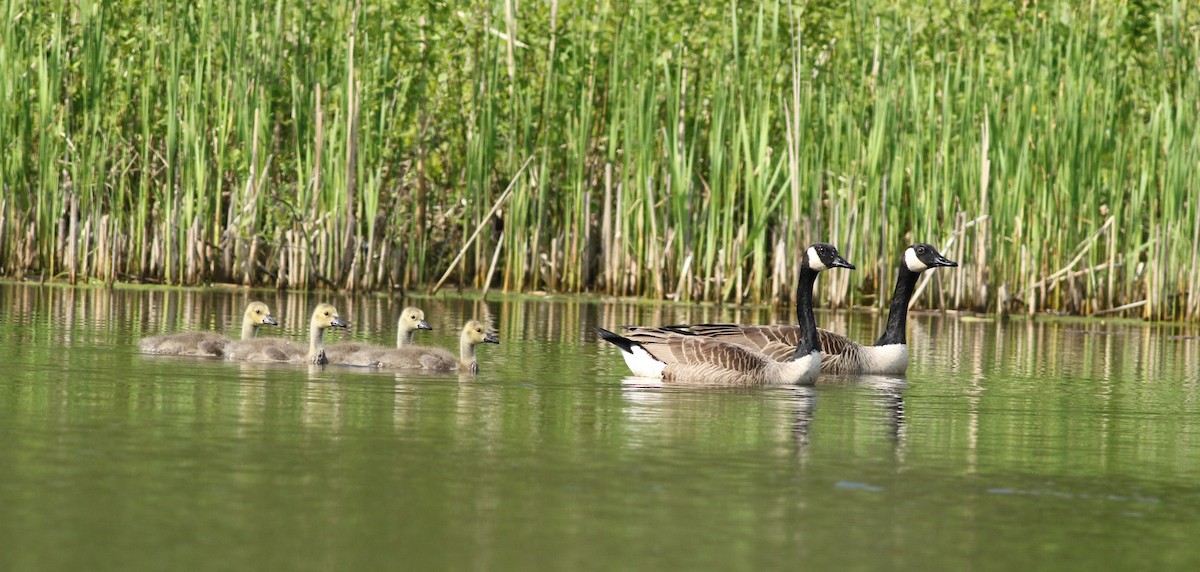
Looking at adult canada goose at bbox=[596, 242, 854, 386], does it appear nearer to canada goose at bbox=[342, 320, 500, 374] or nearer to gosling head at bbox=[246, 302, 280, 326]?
canada goose at bbox=[342, 320, 500, 374]

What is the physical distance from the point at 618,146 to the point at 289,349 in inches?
359

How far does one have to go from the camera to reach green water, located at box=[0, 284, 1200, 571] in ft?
23.5

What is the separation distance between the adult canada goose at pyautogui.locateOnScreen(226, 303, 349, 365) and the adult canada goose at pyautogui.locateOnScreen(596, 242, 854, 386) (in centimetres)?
209

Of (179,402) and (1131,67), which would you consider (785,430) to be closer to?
(179,402)

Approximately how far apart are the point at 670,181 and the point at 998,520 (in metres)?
13.8

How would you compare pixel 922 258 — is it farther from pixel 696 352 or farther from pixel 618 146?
pixel 618 146

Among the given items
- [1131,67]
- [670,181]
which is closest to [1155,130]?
[1131,67]

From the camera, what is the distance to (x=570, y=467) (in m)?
9.08

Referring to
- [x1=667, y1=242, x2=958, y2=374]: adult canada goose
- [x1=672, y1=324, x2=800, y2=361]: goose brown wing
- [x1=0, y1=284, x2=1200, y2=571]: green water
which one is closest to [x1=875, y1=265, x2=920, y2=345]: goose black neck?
[x1=667, y1=242, x2=958, y2=374]: adult canada goose

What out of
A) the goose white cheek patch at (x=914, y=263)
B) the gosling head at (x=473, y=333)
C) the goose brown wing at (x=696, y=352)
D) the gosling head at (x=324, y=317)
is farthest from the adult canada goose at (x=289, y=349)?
the goose white cheek patch at (x=914, y=263)

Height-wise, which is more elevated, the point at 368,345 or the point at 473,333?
the point at 473,333

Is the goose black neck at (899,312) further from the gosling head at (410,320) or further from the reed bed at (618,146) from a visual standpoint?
the gosling head at (410,320)

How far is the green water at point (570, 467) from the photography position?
7156mm

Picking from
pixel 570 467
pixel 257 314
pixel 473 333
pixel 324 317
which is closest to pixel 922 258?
pixel 473 333
